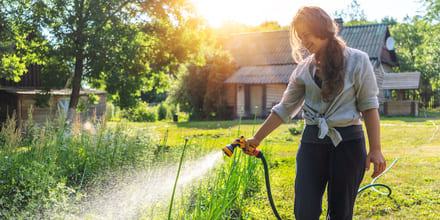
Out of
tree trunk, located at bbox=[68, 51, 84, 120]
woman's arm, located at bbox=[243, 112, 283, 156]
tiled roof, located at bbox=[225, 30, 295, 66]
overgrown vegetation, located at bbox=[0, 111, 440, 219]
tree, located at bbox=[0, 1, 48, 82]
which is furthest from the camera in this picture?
tiled roof, located at bbox=[225, 30, 295, 66]

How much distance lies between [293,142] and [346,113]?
8.87 m

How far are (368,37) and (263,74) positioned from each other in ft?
21.6

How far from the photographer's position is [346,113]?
228 centimetres

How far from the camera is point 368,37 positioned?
77.6ft

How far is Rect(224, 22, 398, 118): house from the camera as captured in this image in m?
22.7

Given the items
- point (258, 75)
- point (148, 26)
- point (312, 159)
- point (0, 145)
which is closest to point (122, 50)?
point (148, 26)

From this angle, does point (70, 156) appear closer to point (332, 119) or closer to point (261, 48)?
point (332, 119)

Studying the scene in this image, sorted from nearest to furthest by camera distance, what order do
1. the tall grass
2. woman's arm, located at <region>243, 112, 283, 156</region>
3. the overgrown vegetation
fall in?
woman's arm, located at <region>243, 112, 283, 156</region> < the overgrown vegetation < the tall grass

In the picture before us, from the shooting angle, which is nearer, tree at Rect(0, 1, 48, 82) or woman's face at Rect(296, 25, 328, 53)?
woman's face at Rect(296, 25, 328, 53)

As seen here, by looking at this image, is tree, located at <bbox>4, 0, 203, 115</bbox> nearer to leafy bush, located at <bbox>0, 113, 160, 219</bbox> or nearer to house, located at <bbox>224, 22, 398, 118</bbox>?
leafy bush, located at <bbox>0, 113, 160, 219</bbox>

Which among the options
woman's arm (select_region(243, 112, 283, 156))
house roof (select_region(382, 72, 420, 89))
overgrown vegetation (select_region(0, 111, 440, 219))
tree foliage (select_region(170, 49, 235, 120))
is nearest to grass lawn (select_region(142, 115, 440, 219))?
overgrown vegetation (select_region(0, 111, 440, 219))

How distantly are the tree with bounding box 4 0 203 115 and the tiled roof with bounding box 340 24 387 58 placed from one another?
1420 centimetres

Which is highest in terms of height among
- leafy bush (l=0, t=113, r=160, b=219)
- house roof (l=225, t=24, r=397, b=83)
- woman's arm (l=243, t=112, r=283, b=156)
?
house roof (l=225, t=24, r=397, b=83)

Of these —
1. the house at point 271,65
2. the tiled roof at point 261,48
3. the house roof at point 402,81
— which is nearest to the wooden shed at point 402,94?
the house roof at point 402,81
